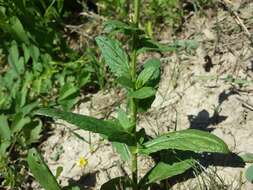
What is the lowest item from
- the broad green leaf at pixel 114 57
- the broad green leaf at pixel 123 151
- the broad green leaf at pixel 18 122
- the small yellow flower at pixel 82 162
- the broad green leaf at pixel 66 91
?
the small yellow flower at pixel 82 162

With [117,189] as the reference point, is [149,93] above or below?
above

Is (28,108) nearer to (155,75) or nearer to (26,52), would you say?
(26,52)

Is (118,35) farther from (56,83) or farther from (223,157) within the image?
(223,157)

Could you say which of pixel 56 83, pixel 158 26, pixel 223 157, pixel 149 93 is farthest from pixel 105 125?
pixel 158 26

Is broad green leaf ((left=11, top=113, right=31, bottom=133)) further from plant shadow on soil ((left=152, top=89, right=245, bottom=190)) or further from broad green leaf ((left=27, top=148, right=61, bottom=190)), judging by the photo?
plant shadow on soil ((left=152, top=89, right=245, bottom=190))

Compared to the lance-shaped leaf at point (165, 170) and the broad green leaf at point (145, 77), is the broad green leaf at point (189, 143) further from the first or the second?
the broad green leaf at point (145, 77)

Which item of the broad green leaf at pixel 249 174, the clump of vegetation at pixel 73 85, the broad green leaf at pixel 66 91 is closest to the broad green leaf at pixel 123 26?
the clump of vegetation at pixel 73 85
